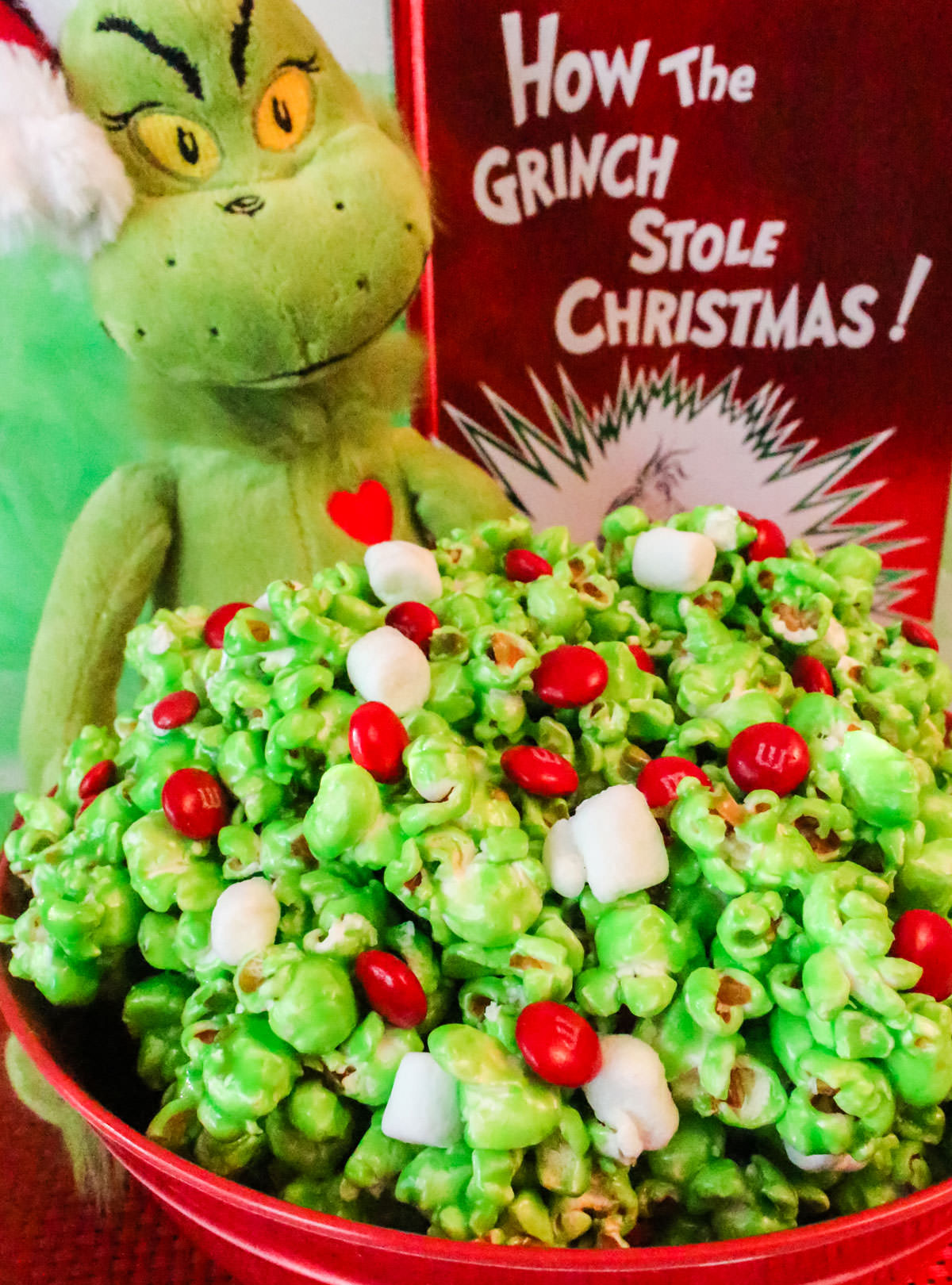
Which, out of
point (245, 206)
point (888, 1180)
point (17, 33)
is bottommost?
point (888, 1180)

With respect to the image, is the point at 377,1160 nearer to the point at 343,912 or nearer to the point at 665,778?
the point at 343,912

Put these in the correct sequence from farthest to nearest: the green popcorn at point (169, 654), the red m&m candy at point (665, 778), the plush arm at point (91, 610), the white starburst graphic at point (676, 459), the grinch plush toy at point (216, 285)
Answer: the white starburst graphic at point (676, 459) → the plush arm at point (91, 610) → the grinch plush toy at point (216, 285) → the green popcorn at point (169, 654) → the red m&m candy at point (665, 778)

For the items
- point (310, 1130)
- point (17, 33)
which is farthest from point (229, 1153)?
point (17, 33)

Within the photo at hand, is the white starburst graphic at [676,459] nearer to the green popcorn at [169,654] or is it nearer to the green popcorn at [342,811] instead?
the green popcorn at [169,654]

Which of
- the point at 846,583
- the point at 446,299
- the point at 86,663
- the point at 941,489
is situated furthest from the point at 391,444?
the point at 941,489

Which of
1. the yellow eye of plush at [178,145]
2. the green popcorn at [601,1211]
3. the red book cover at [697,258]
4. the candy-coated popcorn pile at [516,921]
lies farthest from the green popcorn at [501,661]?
the red book cover at [697,258]

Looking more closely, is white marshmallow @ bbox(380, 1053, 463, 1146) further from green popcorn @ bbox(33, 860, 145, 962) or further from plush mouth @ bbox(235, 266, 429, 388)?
plush mouth @ bbox(235, 266, 429, 388)

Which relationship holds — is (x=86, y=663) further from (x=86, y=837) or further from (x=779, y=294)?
(x=779, y=294)
